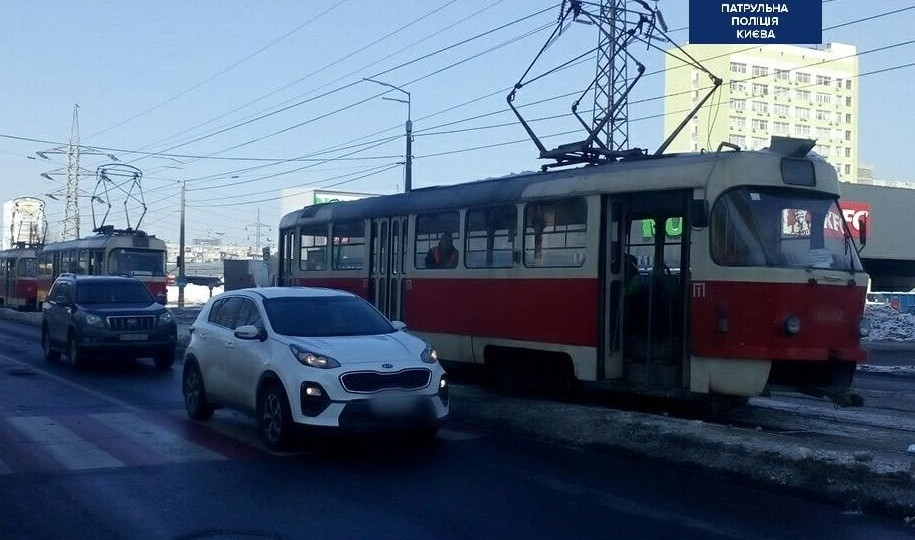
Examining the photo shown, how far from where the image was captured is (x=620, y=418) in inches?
461

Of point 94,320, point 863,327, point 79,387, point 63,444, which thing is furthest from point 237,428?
point 94,320

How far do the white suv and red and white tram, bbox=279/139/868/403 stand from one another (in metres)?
2.96

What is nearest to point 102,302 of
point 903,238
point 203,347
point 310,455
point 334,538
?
point 203,347

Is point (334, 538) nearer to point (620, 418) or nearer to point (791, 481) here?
point (791, 481)

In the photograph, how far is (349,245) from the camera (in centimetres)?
1948

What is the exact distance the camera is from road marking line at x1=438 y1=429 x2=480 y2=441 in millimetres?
11656

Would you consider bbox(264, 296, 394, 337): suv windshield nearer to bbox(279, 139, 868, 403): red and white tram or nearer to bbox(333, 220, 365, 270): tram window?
bbox(279, 139, 868, 403): red and white tram

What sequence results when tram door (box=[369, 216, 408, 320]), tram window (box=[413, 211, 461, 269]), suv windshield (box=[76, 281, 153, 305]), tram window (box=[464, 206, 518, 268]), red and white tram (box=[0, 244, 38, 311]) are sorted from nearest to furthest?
tram window (box=[464, 206, 518, 268]), tram window (box=[413, 211, 461, 269]), tram door (box=[369, 216, 408, 320]), suv windshield (box=[76, 281, 153, 305]), red and white tram (box=[0, 244, 38, 311])

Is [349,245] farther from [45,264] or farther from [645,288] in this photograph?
[45,264]

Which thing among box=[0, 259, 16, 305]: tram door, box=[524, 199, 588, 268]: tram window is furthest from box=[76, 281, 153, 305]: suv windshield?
box=[0, 259, 16, 305]: tram door

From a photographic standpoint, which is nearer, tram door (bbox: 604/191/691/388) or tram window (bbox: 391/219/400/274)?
tram door (bbox: 604/191/691/388)

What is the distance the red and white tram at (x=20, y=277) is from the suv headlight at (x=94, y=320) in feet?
102

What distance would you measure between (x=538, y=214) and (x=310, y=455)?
5.53m

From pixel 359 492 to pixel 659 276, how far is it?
5820mm
